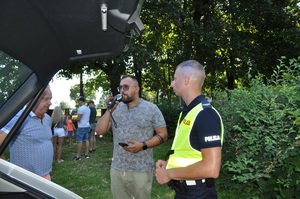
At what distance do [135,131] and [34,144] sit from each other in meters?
1.23

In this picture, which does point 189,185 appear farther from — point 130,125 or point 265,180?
point 265,180

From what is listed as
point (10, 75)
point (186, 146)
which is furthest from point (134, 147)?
point (10, 75)

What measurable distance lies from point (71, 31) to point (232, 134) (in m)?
3.47

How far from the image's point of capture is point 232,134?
4312 mm

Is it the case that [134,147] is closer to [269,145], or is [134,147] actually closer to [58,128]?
[269,145]

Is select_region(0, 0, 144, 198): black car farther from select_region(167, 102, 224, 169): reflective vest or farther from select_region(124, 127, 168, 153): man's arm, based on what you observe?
select_region(124, 127, 168, 153): man's arm

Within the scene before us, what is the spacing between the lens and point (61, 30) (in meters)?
1.32

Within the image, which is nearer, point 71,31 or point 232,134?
point 71,31

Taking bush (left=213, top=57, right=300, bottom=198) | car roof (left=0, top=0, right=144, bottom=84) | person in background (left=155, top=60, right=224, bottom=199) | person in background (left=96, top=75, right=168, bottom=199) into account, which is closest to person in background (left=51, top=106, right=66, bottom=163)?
person in background (left=96, top=75, right=168, bottom=199)

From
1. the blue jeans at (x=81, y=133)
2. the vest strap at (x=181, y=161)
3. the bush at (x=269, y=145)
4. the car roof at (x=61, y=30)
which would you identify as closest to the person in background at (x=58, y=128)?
the blue jeans at (x=81, y=133)

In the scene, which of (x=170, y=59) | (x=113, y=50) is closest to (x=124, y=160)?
(x=113, y=50)

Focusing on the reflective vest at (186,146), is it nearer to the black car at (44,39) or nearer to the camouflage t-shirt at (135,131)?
the black car at (44,39)

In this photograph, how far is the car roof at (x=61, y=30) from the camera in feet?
4.00

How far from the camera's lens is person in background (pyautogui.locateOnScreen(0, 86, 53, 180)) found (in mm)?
3293
